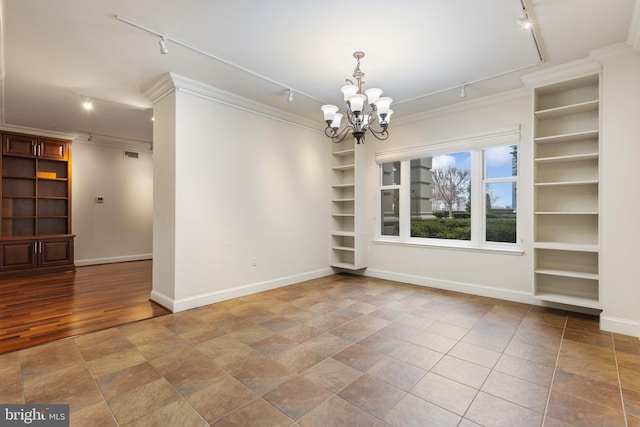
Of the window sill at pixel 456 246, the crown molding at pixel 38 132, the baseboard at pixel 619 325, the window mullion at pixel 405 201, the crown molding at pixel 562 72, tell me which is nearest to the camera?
the baseboard at pixel 619 325

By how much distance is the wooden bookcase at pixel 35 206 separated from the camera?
5.63 meters

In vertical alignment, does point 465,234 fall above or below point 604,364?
above

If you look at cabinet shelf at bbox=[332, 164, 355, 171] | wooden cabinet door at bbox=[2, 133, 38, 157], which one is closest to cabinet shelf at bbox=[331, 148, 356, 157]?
cabinet shelf at bbox=[332, 164, 355, 171]

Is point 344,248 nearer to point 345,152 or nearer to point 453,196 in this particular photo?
point 345,152

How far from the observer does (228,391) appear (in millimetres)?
2084

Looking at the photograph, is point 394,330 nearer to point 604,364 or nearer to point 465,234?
point 604,364

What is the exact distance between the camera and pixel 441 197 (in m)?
4.99

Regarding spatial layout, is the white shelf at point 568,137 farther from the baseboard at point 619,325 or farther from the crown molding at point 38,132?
the crown molding at point 38,132

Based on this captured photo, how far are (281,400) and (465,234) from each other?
3.87 m

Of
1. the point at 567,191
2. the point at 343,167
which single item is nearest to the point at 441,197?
the point at 567,191

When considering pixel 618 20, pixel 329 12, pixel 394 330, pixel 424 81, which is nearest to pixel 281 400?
pixel 394 330

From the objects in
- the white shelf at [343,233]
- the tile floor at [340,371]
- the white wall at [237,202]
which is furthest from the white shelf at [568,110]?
the white wall at [237,202]

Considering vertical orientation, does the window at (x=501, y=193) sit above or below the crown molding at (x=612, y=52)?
below

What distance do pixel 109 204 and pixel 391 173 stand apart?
255 inches
